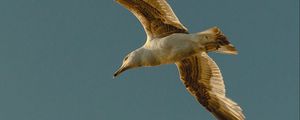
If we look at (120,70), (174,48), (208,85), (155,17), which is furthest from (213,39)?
(208,85)

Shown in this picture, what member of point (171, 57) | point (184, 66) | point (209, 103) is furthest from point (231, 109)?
point (171, 57)

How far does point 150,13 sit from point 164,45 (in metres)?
1.13

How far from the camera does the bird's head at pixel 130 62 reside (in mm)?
16297

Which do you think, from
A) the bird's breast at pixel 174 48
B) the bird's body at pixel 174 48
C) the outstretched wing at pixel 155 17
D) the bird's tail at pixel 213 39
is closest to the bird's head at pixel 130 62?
the bird's body at pixel 174 48

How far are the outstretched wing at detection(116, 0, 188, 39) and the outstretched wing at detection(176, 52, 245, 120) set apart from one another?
1.37 m

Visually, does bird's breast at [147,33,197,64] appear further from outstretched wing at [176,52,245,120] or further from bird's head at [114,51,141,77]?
outstretched wing at [176,52,245,120]

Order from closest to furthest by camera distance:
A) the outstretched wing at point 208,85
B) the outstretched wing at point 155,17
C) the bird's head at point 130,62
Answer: the bird's head at point 130,62 → the outstretched wing at point 155,17 → the outstretched wing at point 208,85

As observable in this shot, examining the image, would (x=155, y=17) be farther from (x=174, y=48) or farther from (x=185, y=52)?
(x=185, y=52)

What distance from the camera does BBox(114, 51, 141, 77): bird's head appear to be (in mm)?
16297

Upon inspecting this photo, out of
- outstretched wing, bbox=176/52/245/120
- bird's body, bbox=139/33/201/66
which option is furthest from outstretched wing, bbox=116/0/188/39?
outstretched wing, bbox=176/52/245/120

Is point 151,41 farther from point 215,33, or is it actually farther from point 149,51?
point 215,33

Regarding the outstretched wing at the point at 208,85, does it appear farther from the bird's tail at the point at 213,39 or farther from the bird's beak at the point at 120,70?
the bird's tail at the point at 213,39

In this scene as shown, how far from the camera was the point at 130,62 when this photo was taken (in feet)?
53.8

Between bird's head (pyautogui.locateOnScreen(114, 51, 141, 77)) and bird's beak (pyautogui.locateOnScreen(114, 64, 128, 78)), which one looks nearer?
bird's head (pyautogui.locateOnScreen(114, 51, 141, 77))
